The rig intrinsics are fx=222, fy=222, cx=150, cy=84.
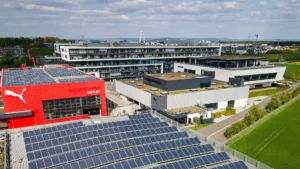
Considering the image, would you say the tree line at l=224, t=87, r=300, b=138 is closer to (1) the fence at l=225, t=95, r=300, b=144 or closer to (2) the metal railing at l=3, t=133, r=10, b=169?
(1) the fence at l=225, t=95, r=300, b=144

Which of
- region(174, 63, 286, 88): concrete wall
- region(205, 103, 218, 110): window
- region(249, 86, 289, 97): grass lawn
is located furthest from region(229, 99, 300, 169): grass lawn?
region(249, 86, 289, 97): grass lawn

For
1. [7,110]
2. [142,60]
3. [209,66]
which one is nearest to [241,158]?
[7,110]

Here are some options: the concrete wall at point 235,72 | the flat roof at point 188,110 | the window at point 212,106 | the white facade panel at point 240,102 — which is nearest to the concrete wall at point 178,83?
the window at point 212,106

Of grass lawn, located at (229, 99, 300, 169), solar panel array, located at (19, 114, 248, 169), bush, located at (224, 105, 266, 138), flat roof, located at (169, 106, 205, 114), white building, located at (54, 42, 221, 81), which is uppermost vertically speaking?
white building, located at (54, 42, 221, 81)

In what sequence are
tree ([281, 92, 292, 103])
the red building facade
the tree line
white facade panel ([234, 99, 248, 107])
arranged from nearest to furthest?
the red building facade
the tree line
tree ([281, 92, 292, 103])
white facade panel ([234, 99, 248, 107])

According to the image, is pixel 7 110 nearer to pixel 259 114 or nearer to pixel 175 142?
pixel 175 142

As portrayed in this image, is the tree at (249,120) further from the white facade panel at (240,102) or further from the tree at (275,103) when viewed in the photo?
the white facade panel at (240,102)
